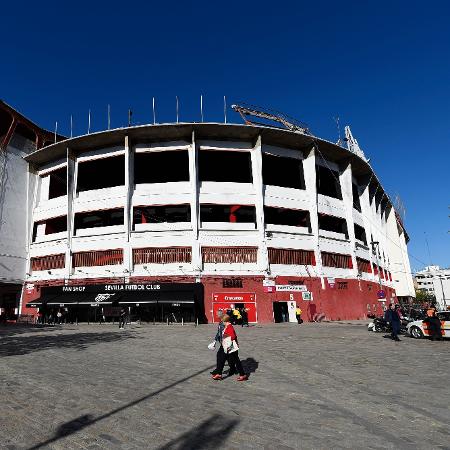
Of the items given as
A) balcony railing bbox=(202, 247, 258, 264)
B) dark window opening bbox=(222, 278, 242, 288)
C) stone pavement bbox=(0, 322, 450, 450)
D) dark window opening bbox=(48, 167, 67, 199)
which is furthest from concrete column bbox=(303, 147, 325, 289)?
dark window opening bbox=(48, 167, 67, 199)

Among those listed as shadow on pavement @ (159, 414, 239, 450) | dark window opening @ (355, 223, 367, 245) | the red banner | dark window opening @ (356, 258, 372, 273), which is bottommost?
shadow on pavement @ (159, 414, 239, 450)

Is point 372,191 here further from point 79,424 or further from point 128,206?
point 79,424

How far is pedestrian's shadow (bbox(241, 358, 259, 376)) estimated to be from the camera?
10.1 m

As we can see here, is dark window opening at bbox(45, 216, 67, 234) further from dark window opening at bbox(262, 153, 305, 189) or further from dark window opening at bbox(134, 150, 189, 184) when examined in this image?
dark window opening at bbox(262, 153, 305, 189)

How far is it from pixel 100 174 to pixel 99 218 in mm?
5505

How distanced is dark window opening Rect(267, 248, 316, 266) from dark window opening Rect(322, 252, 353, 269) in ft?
5.23

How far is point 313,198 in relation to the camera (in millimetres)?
36281

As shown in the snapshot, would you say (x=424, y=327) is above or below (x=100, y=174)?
below

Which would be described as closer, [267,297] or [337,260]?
[267,297]

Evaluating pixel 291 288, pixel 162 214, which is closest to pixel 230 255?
pixel 291 288

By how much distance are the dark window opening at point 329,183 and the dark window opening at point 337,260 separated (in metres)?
7.06

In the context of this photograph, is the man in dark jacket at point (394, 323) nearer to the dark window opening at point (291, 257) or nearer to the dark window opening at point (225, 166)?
the dark window opening at point (291, 257)

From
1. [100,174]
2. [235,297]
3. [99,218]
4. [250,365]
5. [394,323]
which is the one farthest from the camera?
[100,174]

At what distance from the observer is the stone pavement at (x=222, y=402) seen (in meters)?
4.95
